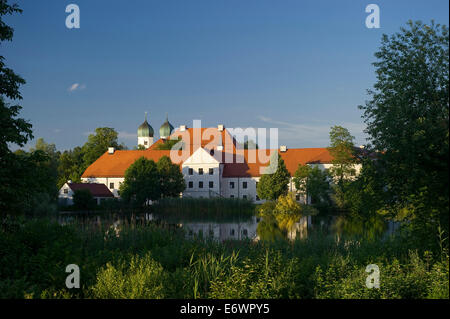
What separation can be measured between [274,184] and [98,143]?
128 ft

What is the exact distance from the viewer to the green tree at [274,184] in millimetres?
53281

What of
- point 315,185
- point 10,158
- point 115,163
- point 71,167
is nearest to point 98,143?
point 71,167

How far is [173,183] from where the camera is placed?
55719mm

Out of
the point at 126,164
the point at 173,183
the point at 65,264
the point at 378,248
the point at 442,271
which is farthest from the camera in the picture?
the point at 126,164

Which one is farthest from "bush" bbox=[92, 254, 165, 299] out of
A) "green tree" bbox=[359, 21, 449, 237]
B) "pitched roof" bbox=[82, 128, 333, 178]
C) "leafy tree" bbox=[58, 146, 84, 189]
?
"leafy tree" bbox=[58, 146, 84, 189]

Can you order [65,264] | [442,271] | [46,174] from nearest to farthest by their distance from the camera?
[442,271], [65,264], [46,174]

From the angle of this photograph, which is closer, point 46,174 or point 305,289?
point 305,289

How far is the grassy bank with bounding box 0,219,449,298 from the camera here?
7.73m

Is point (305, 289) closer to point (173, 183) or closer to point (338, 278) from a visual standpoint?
point (338, 278)

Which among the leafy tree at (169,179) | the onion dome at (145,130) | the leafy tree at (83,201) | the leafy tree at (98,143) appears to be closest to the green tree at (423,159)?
the leafy tree at (83,201)

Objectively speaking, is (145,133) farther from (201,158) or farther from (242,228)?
(242,228)

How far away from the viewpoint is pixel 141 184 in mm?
52406
